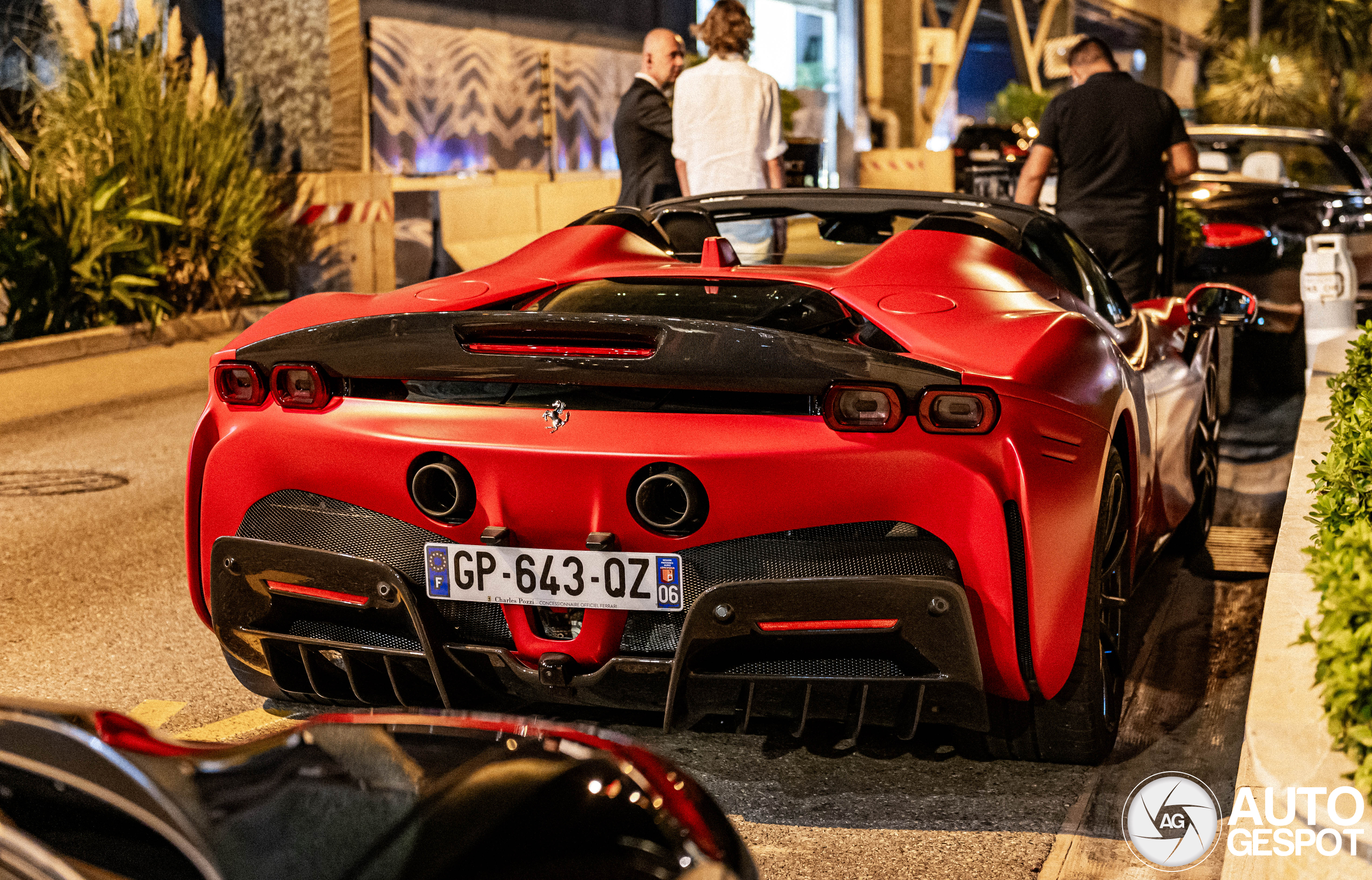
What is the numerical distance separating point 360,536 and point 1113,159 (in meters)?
4.96

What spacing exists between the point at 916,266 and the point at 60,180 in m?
8.95

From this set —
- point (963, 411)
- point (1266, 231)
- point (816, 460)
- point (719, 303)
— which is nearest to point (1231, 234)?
point (1266, 231)

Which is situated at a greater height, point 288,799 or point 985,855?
point 288,799

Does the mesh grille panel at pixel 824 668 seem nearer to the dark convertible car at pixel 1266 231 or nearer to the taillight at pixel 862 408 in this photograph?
the taillight at pixel 862 408

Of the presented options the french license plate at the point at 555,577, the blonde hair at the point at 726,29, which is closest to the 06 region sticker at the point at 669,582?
the french license plate at the point at 555,577

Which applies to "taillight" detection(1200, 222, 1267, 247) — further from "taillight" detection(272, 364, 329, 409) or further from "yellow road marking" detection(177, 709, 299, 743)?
"taillight" detection(272, 364, 329, 409)

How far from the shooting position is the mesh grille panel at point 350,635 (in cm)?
314

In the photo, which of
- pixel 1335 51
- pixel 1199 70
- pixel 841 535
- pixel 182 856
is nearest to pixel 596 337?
pixel 841 535

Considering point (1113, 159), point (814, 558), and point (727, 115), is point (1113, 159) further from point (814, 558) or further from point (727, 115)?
point (814, 558)

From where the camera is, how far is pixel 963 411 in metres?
2.89

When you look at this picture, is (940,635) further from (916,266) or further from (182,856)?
(182,856)

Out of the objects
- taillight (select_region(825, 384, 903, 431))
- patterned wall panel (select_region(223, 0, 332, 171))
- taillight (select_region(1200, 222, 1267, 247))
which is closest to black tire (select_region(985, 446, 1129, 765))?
taillight (select_region(825, 384, 903, 431))

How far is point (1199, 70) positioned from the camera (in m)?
57.9

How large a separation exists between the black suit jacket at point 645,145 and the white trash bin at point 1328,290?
355 cm
